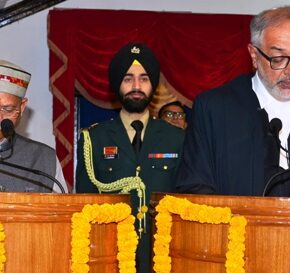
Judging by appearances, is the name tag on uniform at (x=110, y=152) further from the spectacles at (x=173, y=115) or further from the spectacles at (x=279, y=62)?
the spectacles at (x=173, y=115)

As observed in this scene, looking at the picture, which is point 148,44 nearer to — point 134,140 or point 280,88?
point 134,140

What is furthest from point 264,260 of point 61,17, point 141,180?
point 61,17

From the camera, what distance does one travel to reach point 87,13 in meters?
7.83

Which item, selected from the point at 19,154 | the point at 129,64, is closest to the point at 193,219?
the point at 19,154

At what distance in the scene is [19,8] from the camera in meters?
7.87

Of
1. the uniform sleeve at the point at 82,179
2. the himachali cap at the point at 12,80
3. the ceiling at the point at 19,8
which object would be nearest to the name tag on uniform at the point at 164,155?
the uniform sleeve at the point at 82,179

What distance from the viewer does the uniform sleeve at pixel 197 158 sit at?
3098 mm

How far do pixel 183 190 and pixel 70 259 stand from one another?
0.63m

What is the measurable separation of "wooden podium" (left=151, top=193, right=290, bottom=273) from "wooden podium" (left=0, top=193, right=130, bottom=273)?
35 centimetres

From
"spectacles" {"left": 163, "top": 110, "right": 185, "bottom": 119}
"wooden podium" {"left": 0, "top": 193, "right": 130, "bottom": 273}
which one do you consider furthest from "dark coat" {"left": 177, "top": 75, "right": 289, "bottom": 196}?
"spectacles" {"left": 163, "top": 110, "right": 185, "bottom": 119}

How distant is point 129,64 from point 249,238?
1845 millimetres

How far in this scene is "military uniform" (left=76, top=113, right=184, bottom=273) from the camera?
4.00 metres

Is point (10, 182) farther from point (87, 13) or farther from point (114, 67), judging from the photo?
point (87, 13)

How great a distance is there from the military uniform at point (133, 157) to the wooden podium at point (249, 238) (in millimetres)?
1208
